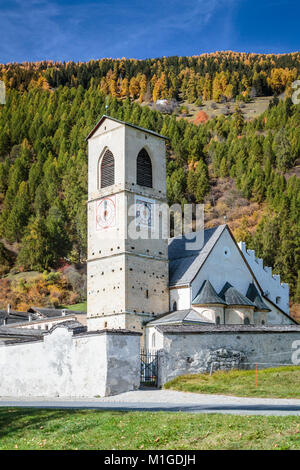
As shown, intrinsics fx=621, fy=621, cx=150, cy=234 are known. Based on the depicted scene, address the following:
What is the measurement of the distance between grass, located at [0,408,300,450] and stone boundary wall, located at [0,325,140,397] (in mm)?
8666

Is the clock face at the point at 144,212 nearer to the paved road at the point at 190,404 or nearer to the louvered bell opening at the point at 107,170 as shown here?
the louvered bell opening at the point at 107,170

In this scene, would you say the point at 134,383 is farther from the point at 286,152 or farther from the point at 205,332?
the point at 286,152

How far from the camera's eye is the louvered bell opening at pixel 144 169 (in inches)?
1647

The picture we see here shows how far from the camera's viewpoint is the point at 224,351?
28.1 m

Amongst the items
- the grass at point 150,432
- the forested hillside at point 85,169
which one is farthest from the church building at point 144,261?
the forested hillside at point 85,169

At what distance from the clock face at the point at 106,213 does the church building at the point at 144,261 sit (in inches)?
2.6

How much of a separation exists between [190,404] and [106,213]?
22611mm

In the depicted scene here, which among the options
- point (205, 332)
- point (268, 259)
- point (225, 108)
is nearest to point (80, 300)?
point (268, 259)

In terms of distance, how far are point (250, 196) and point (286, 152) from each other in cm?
1576

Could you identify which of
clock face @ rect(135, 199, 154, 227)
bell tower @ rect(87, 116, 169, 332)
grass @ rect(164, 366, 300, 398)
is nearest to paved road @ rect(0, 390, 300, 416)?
grass @ rect(164, 366, 300, 398)


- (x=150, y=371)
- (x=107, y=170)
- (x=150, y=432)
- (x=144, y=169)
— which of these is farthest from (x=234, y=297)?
(x=150, y=432)

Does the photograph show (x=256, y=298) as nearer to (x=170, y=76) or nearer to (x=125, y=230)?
(x=125, y=230)

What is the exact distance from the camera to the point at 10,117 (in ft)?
451

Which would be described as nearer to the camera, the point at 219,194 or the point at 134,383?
the point at 134,383
